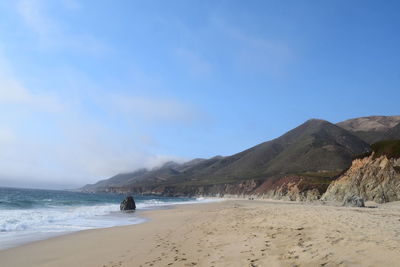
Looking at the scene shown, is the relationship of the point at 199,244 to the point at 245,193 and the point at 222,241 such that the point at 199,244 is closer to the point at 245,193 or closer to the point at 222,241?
the point at 222,241

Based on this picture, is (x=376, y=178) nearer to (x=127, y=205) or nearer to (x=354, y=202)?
(x=354, y=202)

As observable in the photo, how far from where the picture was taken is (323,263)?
7188mm

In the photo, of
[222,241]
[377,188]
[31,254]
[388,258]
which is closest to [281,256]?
[388,258]

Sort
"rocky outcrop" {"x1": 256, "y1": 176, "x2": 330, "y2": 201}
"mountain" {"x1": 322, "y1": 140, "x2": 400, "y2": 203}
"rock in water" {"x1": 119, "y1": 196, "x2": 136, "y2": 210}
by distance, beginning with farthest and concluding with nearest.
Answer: "rocky outcrop" {"x1": 256, "y1": 176, "x2": 330, "y2": 201} < "rock in water" {"x1": 119, "y1": 196, "x2": 136, "y2": 210} < "mountain" {"x1": 322, "y1": 140, "x2": 400, "y2": 203}

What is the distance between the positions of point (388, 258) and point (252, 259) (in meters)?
3.43

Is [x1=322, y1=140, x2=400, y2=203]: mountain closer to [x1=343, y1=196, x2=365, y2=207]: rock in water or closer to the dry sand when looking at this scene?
[x1=343, y1=196, x2=365, y2=207]: rock in water

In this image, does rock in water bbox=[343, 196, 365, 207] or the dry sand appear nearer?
the dry sand

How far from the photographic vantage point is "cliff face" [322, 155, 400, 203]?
37.9m

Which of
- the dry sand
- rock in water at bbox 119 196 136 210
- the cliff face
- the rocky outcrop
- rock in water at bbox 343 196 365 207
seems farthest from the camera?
the rocky outcrop

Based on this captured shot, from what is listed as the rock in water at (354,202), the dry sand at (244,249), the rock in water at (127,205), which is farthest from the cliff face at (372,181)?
the rock in water at (127,205)

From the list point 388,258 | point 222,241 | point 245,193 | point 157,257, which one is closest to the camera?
point 388,258

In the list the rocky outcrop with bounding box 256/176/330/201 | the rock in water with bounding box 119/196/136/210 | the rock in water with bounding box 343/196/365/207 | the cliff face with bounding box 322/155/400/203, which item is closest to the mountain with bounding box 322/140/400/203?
the cliff face with bounding box 322/155/400/203

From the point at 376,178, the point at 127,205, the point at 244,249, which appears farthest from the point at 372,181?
the point at 244,249

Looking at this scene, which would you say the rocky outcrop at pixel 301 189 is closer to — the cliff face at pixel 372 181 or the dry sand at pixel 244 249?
the cliff face at pixel 372 181
